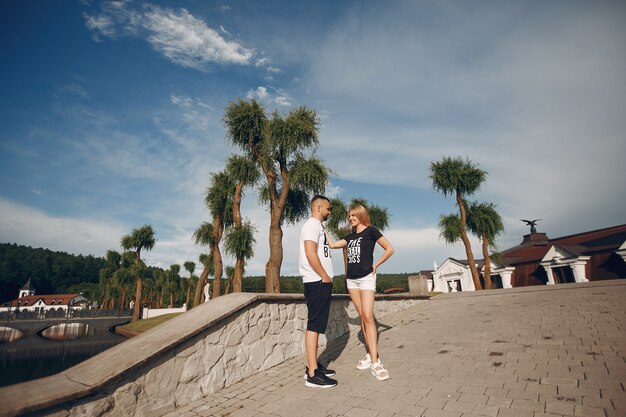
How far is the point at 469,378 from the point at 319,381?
168 cm

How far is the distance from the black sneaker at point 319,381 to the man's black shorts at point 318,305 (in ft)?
1.71

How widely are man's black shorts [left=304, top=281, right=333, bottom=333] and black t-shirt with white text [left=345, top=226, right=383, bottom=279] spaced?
0.55m

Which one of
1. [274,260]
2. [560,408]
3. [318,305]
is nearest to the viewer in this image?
[560,408]

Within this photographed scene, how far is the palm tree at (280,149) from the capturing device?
1340 cm

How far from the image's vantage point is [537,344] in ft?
13.9

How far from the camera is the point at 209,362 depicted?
3525 mm

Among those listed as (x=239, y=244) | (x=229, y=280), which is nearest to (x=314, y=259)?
(x=239, y=244)

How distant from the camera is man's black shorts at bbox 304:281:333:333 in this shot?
11.3ft

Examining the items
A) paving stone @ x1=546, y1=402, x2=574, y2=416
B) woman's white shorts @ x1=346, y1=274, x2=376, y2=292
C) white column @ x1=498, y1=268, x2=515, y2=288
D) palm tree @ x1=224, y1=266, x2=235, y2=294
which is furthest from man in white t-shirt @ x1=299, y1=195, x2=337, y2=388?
white column @ x1=498, y1=268, x2=515, y2=288

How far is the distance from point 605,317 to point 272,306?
640 cm

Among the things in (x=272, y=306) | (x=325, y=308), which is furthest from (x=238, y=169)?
(x=325, y=308)

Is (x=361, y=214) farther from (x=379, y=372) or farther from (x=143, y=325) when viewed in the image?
(x=143, y=325)

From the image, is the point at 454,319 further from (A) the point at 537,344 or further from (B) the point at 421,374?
(B) the point at 421,374

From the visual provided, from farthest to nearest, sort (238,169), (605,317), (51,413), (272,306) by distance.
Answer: (238,169) → (605,317) → (272,306) → (51,413)
